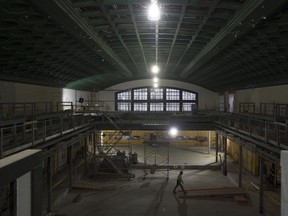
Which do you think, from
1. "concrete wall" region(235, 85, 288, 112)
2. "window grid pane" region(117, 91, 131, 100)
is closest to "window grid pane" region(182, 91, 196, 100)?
"window grid pane" region(117, 91, 131, 100)

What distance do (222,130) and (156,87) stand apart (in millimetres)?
21057

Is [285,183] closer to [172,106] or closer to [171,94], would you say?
[172,106]

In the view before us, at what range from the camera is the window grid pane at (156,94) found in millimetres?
41375

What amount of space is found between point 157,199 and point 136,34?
9.46m

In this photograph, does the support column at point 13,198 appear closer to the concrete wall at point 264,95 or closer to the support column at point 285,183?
the support column at point 285,183

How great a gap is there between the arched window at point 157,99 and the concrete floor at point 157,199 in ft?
65.9

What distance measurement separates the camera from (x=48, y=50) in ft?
51.8

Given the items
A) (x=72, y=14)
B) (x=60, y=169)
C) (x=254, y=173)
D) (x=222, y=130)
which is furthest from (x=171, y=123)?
(x=72, y=14)

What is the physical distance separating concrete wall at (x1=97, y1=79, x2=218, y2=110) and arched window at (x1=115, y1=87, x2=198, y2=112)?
0.62 metres

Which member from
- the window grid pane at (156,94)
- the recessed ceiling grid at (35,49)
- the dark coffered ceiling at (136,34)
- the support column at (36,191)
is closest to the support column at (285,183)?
the support column at (36,191)

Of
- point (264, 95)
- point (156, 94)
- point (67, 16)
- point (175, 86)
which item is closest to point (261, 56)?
point (264, 95)

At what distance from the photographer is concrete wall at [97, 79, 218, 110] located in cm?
4097

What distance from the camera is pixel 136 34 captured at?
15961 millimetres

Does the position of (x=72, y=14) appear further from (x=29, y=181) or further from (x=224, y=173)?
(x=224, y=173)
